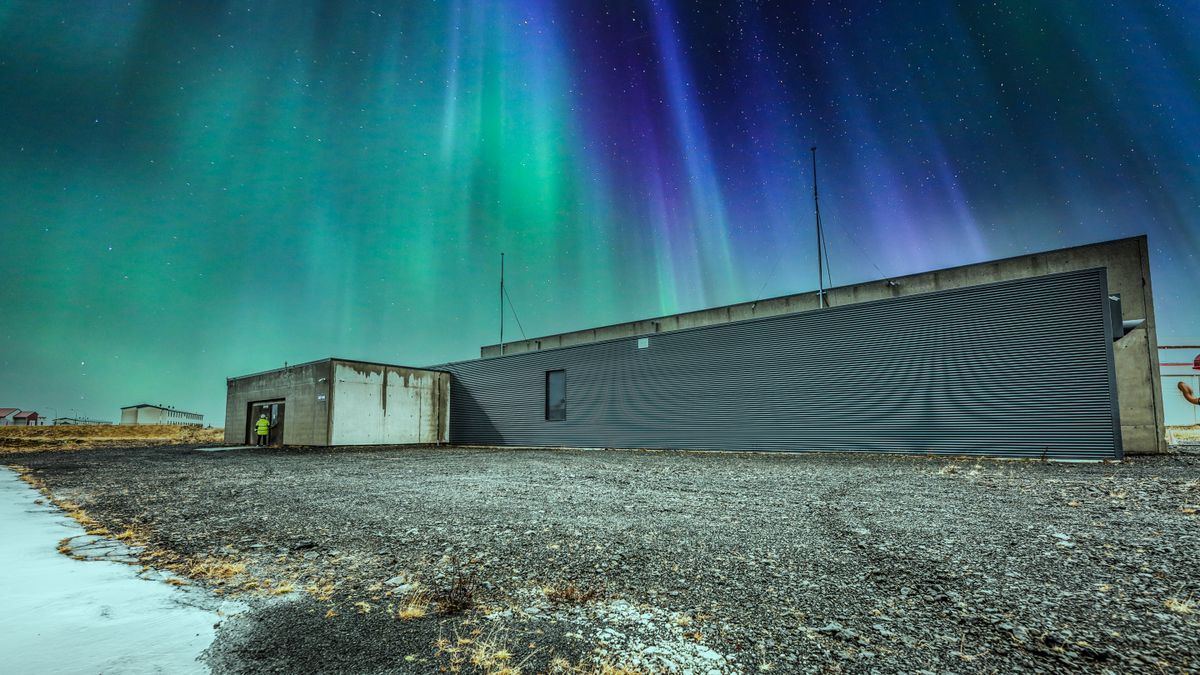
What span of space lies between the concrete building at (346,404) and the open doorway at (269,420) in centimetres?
5

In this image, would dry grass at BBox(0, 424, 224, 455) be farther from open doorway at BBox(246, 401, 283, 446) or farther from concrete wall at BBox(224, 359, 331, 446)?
open doorway at BBox(246, 401, 283, 446)

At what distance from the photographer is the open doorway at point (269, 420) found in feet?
81.8

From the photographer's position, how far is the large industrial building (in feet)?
38.2

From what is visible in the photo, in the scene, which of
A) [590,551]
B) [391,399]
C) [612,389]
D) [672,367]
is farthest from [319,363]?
[590,551]

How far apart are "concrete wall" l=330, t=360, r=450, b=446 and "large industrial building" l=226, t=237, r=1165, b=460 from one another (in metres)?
0.09

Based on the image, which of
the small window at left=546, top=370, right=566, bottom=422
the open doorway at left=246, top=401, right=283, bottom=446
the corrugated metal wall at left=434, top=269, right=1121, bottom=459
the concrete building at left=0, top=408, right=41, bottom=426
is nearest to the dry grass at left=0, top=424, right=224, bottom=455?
the open doorway at left=246, top=401, right=283, bottom=446

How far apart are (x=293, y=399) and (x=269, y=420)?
3324 mm

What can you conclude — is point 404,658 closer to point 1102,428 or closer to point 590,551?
point 590,551

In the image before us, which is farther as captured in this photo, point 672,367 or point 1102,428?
point 672,367

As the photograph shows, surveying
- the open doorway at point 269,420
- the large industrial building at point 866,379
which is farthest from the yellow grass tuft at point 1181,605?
the open doorway at point 269,420

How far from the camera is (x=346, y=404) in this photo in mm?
21969

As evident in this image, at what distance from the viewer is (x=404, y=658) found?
2326 millimetres

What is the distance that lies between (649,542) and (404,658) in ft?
7.95

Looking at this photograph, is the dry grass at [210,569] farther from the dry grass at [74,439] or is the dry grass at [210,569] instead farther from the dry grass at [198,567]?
the dry grass at [74,439]
